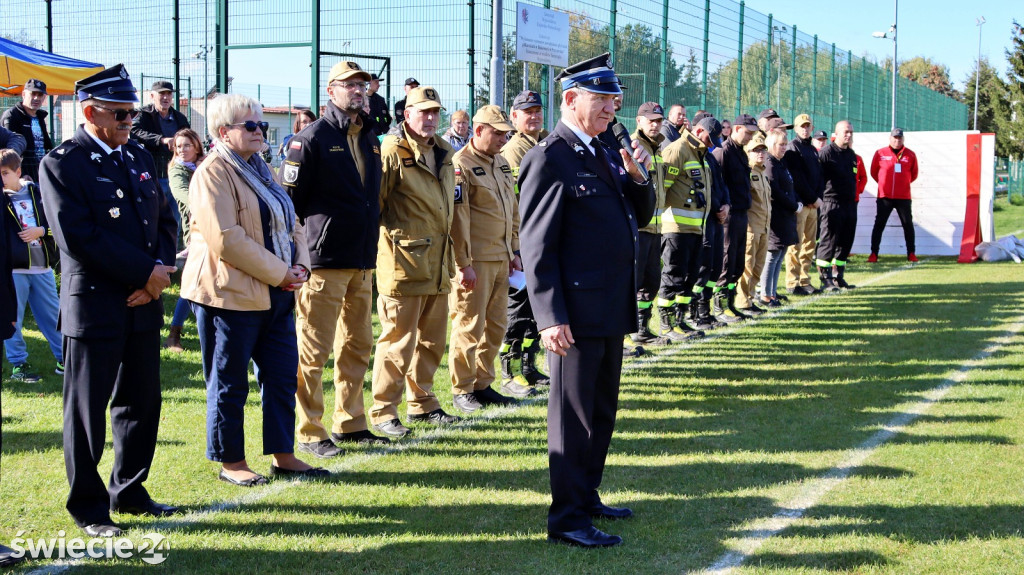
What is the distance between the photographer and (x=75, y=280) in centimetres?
473

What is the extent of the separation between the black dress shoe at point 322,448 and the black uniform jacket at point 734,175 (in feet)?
21.6

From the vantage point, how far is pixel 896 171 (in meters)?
16.6

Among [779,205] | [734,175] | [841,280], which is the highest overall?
[734,175]

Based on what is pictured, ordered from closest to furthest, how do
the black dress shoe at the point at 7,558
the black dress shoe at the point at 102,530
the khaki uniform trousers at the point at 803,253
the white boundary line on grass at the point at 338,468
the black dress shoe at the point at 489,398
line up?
1. the black dress shoe at the point at 7,558
2. the white boundary line on grass at the point at 338,468
3. the black dress shoe at the point at 102,530
4. the black dress shoe at the point at 489,398
5. the khaki uniform trousers at the point at 803,253

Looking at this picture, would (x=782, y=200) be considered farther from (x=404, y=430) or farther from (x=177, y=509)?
(x=177, y=509)

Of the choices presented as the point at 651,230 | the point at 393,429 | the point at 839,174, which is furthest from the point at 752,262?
the point at 393,429

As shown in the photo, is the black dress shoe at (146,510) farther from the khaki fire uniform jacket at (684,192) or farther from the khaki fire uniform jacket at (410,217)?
the khaki fire uniform jacket at (684,192)

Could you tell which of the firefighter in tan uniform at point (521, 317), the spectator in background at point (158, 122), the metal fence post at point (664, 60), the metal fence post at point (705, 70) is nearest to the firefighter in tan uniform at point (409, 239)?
the firefighter in tan uniform at point (521, 317)

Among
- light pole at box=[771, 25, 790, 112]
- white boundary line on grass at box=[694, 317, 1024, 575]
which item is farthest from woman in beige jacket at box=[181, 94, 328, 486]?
light pole at box=[771, 25, 790, 112]

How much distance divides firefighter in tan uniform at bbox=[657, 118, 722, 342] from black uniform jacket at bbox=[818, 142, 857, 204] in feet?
16.0

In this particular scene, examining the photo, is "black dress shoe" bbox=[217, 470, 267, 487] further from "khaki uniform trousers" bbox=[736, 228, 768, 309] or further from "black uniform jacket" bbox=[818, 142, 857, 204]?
"black uniform jacket" bbox=[818, 142, 857, 204]

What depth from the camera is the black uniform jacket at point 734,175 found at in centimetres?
1148

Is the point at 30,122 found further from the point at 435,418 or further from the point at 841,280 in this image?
the point at 841,280

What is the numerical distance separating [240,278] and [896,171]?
1390cm
